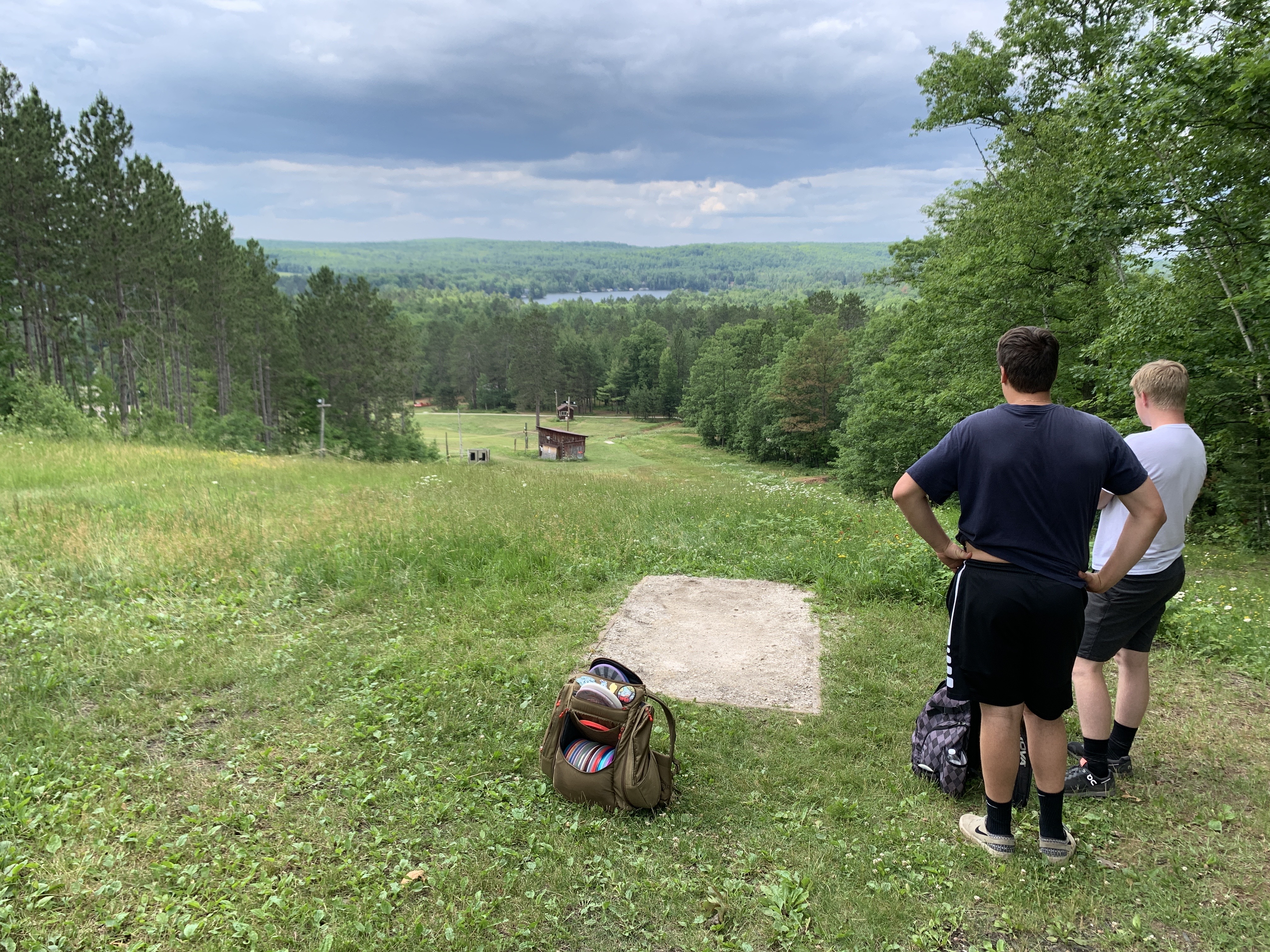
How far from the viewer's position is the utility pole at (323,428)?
41.6 m

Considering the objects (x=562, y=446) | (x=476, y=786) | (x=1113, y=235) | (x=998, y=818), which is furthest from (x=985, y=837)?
(x=562, y=446)

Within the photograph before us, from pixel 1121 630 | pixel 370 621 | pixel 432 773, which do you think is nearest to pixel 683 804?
pixel 432 773

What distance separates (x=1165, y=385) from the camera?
3609 millimetres

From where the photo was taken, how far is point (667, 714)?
12.6 ft

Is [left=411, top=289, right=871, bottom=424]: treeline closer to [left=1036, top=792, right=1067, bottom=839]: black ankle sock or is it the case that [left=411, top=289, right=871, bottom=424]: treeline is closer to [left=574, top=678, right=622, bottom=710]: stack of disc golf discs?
[left=574, top=678, right=622, bottom=710]: stack of disc golf discs

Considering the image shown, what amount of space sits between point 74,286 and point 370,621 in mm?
31700

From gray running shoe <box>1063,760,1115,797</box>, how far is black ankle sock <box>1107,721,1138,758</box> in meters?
0.19

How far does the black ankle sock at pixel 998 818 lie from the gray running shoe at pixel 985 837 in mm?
18

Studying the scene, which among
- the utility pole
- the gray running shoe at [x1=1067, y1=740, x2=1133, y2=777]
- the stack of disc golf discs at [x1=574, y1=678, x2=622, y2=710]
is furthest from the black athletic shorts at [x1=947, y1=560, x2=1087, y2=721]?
the utility pole

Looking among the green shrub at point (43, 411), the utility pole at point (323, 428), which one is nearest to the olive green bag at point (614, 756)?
the green shrub at point (43, 411)

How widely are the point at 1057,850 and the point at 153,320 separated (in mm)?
42132

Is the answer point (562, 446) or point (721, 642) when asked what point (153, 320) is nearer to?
point (562, 446)

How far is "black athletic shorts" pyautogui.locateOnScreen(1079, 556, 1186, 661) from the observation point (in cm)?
361

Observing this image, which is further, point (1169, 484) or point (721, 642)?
point (721, 642)
